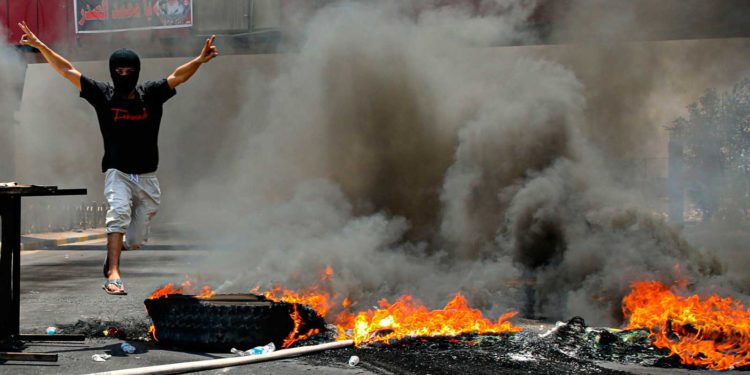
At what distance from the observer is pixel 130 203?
4684 millimetres

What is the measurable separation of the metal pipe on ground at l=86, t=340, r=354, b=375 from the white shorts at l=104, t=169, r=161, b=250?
1117 mm

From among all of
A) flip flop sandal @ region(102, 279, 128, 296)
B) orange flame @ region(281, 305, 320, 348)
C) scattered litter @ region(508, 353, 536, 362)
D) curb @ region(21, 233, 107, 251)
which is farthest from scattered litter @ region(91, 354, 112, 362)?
curb @ region(21, 233, 107, 251)

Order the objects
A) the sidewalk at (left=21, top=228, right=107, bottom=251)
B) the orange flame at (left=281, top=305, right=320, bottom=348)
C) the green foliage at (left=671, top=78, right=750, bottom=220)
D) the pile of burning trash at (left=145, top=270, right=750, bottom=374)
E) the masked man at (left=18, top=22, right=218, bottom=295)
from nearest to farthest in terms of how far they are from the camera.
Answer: the pile of burning trash at (left=145, top=270, right=750, bottom=374) < the masked man at (left=18, top=22, right=218, bottom=295) < the orange flame at (left=281, top=305, right=320, bottom=348) < the sidewalk at (left=21, top=228, right=107, bottom=251) < the green foliage at (left=671, top=78, right=750, bottom=220)

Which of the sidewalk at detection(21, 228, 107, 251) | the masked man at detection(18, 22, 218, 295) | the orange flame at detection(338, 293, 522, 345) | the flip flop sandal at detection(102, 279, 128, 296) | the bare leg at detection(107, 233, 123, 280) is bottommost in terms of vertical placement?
the sidewalk at detection(21, 228, 107, 251)

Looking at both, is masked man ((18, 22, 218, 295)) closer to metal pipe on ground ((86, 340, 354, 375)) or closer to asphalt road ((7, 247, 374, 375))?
asphalt road ((7, 247, 374, 375))

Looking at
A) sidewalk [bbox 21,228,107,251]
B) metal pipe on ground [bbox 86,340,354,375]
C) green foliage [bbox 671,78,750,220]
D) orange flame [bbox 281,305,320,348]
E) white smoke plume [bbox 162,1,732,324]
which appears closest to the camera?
metal pipe on ground [bbox 86,340,354,375]

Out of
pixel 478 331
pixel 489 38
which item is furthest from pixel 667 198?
pixel 478 331

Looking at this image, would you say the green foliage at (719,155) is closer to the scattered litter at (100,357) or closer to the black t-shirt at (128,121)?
the black t-shirt at (128,121)

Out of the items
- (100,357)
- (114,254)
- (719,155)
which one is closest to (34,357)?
(100,357)

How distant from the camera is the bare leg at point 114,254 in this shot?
4477mm

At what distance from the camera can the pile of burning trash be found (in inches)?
168

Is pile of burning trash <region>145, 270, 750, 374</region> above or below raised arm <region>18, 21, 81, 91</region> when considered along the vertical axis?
below

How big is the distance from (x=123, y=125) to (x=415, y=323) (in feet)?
7.56

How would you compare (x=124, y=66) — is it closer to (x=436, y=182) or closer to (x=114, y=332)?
(x=114, y=332)
